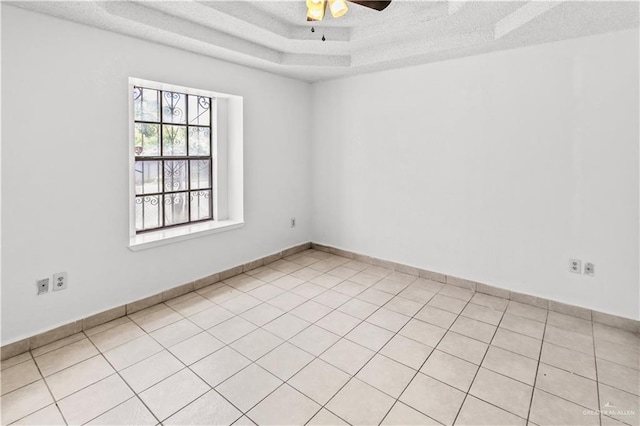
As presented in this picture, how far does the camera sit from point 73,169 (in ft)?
8.45

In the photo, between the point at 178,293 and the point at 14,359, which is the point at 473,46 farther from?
the point at 14,359

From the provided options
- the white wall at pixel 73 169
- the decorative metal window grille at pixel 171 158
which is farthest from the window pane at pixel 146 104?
the white wall at pixel 73 169

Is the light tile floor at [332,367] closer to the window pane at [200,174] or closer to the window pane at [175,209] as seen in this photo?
the window pane at [175,209]

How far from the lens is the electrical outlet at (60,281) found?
8.31 ft

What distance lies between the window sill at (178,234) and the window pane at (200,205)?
12 cm

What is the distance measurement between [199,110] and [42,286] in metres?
2.22

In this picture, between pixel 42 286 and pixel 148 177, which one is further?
pixel 148 177

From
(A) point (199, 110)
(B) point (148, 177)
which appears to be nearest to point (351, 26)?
(A) point (199, 110)

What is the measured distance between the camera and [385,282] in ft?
12.4

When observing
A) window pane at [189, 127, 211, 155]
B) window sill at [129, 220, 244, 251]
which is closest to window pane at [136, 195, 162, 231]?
window sill at [129, 220, 244, 251]

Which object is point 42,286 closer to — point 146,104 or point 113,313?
point 113,313

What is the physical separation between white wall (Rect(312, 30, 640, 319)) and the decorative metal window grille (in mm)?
1736

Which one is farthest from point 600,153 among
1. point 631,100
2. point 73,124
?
point 73,124

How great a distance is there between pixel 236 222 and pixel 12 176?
2039 mm
